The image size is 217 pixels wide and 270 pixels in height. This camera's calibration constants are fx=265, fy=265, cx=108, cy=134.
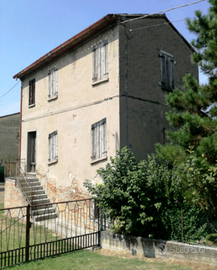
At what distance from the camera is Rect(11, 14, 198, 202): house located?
8.71 m

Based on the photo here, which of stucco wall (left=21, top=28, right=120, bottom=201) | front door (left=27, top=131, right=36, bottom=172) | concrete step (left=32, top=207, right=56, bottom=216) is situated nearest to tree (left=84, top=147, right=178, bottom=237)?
stucco wall (left=21, top=28, right=120, bottom=201)

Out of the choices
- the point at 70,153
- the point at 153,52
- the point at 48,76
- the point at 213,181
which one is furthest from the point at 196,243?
the point at 48,76

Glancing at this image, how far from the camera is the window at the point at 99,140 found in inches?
349

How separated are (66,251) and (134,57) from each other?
21.1ft

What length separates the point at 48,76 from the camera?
12.1 metres

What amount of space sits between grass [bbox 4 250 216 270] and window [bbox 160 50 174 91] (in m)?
6.31

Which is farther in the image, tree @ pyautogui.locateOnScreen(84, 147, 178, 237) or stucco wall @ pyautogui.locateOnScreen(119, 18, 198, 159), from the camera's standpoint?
stucco wall @ pyautogui.locateOnScreen(119, 18, 198, 159)

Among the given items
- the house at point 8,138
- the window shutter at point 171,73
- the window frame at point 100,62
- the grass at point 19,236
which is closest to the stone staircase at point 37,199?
the grass at point 19,236

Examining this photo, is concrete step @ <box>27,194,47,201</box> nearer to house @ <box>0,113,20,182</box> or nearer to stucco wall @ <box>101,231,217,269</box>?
stucco wall @ <box>101,231,217,269</box>

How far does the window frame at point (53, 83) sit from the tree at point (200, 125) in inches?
231

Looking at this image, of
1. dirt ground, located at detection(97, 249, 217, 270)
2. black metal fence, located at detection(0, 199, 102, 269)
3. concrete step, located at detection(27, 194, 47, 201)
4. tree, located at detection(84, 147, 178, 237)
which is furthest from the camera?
concrete step, located at detection(27, 194, 47, 201)

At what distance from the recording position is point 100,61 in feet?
30.6

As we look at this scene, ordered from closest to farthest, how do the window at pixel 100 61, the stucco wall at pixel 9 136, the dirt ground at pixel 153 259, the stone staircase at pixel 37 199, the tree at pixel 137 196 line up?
the dirt ground at pixel 153 259
the tree at pixel 137 196
the window at pixel 100 61
the stone staircase at pixel 37 199
the stucco wall at pixel 9 136

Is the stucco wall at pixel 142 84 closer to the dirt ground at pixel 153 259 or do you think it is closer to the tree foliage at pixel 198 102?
the tree foliage at pixel 198 102
